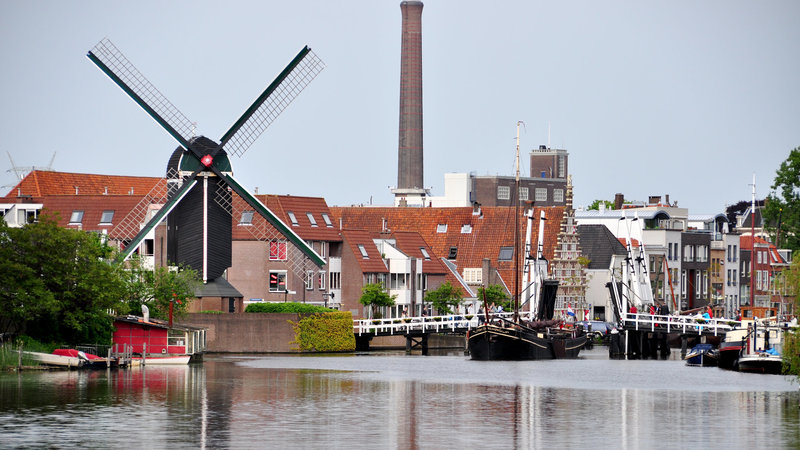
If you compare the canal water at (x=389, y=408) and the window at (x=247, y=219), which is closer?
the canal water at (x=389, y=408)

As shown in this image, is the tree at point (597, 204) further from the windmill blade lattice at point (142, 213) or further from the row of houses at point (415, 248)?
the windmill blade lattice at point (142, 213)

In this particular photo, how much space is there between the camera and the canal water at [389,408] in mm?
48000

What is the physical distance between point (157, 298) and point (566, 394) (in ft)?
99.9

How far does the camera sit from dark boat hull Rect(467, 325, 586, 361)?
3888 inches

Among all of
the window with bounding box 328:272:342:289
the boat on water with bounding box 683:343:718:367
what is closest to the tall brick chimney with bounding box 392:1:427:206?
the window with bounding box 328:272:342:289

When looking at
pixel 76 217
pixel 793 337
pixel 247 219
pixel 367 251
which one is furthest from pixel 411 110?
pixel 793 337

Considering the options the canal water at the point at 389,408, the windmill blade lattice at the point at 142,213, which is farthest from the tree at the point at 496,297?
the canal water at the point at 389,408

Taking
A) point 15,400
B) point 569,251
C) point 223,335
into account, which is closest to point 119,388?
point 15,400

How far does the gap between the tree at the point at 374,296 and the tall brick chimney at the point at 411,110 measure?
3845 cm

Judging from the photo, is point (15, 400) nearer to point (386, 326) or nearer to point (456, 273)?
point (386, 326)

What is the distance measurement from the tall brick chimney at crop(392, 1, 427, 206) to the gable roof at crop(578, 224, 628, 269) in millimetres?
18088

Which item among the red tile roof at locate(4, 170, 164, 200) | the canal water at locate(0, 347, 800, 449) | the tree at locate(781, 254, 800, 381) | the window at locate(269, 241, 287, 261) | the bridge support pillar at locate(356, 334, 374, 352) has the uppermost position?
the red tile roof at locate(4, 170, 164, 200)

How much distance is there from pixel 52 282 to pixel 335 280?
4373cm

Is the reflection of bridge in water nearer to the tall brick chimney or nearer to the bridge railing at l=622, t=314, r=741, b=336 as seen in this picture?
the bridge railing at l=622, t=314, r=741, b=336
